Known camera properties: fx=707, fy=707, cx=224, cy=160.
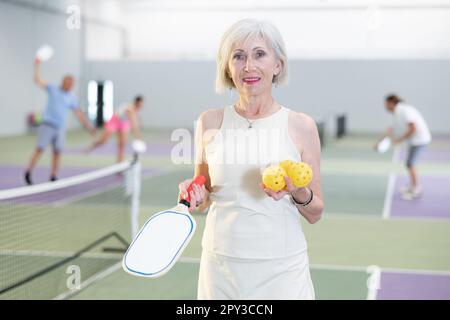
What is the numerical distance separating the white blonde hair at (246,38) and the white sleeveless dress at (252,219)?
129mm

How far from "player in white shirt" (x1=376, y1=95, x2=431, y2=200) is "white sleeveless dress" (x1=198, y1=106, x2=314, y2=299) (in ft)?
30.4

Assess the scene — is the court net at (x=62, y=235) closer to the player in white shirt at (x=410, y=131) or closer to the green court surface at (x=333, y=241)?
the green court surface at (x=333, y=241)

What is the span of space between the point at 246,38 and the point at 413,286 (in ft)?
15.0

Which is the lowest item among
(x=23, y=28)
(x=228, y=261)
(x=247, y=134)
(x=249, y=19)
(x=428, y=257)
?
(x=428, y=257)

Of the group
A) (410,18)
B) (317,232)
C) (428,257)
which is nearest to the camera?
(428,257)

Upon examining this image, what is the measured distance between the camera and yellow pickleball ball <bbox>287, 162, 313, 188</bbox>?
207 centimetres

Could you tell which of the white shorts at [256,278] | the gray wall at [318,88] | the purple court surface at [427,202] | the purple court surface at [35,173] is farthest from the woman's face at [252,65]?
the gray wall at [318,88]

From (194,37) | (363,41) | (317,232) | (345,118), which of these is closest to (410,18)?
(363,41)

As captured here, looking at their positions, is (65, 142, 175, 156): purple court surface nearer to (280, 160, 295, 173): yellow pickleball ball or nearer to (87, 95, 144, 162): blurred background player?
(87, 95, 144, 162): blurred background player

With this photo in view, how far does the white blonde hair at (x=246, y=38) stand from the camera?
2.19m

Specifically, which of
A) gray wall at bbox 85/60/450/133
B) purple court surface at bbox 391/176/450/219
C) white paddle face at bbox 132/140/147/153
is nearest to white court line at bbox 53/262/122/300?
purple court surface at bbox 391/176/450/219

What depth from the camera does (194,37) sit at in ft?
94.0

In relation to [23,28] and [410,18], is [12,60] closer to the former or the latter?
[23,28]

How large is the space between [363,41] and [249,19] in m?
25.8
